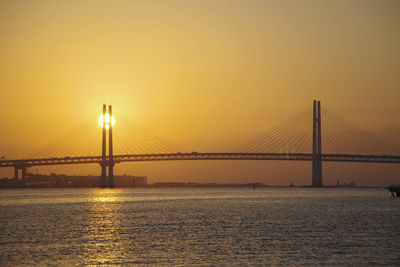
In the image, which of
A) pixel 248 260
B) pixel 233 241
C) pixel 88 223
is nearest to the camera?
pixel 248 260

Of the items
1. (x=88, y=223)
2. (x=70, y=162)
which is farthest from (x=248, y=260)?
(x=70, y=162)

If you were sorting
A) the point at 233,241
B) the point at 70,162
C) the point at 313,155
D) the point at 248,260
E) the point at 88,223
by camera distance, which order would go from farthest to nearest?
1. the point at 70,162
2. the point at 313,155
3. the point at 88,223
4. the point at 233,241
5. the point at 248,260

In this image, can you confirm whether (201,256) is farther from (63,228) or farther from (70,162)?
(70,162)

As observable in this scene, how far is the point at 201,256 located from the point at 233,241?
5845 mm

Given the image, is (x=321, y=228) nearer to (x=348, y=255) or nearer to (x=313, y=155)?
(x=348, y=255)

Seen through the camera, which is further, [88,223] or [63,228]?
[88,223]

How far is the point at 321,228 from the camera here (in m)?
41.0

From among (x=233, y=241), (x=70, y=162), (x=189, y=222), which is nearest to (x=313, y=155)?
(x=70, y=162)

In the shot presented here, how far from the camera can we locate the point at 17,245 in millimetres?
32094

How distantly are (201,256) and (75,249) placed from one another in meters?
6.85

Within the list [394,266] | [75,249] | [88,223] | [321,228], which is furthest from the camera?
[88,223]

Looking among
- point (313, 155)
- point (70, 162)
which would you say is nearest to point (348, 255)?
point (313, 155)

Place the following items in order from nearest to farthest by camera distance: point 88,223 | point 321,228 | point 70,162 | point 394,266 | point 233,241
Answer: point 394,266 → point 233,241 → point 321,228 → point 88,223 → point 70,162

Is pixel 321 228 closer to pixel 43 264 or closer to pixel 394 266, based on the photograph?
pixel 394 266
